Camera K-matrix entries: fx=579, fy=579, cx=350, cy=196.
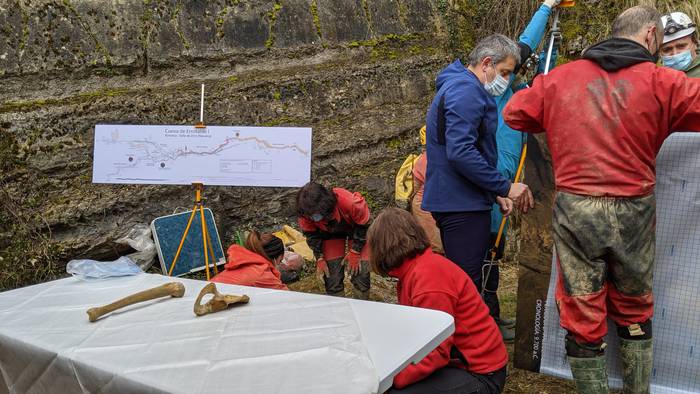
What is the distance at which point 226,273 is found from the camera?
3.23 metres

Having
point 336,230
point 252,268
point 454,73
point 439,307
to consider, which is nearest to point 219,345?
point 439,307

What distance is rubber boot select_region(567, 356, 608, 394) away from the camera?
8.04 feet

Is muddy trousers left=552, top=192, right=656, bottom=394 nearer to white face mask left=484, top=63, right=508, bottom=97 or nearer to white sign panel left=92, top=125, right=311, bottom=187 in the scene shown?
white face mask left=484, top=63, right=508, bottom=97

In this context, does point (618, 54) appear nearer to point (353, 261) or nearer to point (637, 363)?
point (637, 363)

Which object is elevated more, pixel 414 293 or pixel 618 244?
pixel 618 244

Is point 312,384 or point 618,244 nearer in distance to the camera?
point 312,384

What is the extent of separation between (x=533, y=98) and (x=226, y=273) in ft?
6.08

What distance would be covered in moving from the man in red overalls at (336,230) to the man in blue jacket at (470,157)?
2.63 ft

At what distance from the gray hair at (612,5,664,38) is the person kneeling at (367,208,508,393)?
48.6 inches

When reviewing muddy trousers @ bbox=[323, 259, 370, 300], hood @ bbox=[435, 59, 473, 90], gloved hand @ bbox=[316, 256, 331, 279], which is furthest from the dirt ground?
hood @ bbox=[435, 59, 473, 90]

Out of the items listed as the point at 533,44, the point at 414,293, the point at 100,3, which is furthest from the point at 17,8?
the point at 414,293

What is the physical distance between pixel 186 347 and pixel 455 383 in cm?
105

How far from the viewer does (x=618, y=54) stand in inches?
93.8

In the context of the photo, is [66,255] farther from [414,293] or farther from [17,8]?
[414,293]
